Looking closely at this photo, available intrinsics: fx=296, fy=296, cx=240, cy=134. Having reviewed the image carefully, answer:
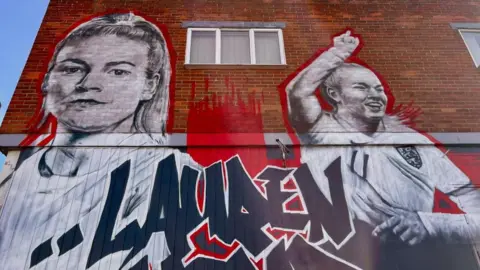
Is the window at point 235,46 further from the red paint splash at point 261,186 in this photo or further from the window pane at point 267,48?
the red paint splash at point 261,186

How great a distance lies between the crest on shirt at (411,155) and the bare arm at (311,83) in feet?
5.47

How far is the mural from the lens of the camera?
15.0 ft

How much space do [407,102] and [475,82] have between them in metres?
1.68

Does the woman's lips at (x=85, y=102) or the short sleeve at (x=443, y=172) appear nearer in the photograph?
the short sleeve at (x=443, y=172)

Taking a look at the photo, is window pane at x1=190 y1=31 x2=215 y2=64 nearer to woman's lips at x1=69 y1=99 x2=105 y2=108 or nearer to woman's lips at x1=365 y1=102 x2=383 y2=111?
woman's lips at x1=69 y1=99 x2=105 y2=108

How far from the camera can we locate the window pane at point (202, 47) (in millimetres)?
6605

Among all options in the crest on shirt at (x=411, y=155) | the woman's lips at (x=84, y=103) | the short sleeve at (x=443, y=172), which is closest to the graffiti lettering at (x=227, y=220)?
the crest on shirt at (x=411, y=155)

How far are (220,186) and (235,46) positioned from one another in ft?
11.2

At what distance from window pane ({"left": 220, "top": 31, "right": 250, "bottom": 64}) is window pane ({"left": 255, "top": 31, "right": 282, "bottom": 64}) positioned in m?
0.24

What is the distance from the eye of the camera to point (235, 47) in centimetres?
682

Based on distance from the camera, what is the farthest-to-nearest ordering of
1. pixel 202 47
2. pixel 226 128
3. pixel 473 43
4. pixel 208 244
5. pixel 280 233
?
pixel 473 43 < pixel 202 47 < pixel 226 128 < pixel 280 233 < pixel 208 244

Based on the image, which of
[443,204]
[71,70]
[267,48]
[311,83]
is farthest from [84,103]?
[443,204]

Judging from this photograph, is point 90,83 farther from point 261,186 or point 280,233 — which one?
point 280,233

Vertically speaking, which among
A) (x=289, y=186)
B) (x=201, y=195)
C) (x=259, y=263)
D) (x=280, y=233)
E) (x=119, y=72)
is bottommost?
(x=259, y=263)
